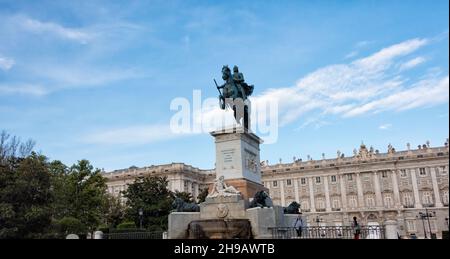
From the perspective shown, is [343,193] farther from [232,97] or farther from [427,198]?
[232,97]

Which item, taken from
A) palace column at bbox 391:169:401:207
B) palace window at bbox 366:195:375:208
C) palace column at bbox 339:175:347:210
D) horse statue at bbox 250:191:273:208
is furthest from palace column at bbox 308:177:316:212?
horse statue at bbox 250:191:273:208

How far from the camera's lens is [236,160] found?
17000 millimetres

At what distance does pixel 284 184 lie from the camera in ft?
333

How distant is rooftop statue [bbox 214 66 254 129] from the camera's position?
18.5 meters

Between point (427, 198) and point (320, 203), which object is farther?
point (320, 203)

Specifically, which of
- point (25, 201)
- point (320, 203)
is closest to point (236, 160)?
point (25, 201)

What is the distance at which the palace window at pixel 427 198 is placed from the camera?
8619 centimetres

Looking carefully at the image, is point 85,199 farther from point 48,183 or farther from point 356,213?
point 356,213

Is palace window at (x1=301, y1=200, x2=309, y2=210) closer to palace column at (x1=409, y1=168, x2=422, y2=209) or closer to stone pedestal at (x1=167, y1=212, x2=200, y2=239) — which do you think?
palace column at (x1=409, y1=168, x2=422, y2=209)

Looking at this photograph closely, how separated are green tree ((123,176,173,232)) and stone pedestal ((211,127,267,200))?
89.2 feet

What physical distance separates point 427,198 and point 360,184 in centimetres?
1446
